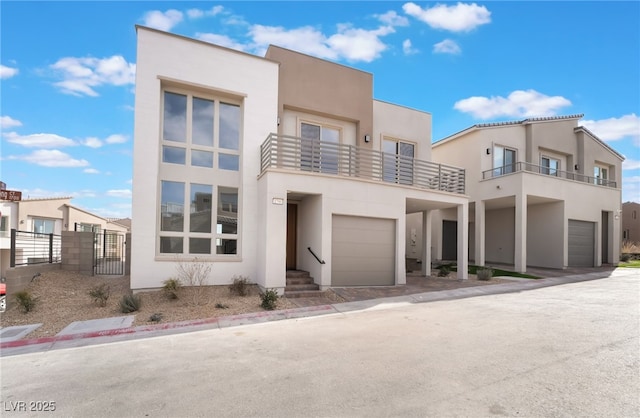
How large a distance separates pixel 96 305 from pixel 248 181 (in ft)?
18.4

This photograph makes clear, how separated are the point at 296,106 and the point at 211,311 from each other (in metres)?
7.96

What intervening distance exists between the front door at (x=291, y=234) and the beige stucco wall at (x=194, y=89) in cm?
165

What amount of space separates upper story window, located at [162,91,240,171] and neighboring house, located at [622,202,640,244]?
44.4 m

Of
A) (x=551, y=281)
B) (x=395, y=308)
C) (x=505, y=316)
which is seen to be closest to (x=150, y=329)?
(x=395, y=308)

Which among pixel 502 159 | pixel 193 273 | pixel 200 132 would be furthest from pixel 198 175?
pixel 502 159

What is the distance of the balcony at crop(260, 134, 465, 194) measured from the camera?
11.0 meters

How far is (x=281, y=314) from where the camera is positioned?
852 centimetres

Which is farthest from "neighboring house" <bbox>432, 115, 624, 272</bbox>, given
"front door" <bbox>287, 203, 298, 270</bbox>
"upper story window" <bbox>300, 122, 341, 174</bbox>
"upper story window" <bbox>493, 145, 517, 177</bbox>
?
"front door" <bbox>287, 203, 298, 270</bbox>

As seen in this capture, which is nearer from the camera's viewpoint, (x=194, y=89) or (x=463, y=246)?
(x=194, y=89)

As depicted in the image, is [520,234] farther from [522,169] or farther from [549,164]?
[549,164]

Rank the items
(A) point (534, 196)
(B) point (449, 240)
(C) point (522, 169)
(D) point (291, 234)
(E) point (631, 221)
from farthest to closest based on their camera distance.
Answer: (E) point (631, 221), (B) point (449, 240), (C) point (522, 169), (A) point (534, 196), (D) point (291, 234)

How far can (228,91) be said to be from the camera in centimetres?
1130

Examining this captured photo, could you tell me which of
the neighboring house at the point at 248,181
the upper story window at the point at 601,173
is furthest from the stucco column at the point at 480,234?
the upper story window at the point at 601,173

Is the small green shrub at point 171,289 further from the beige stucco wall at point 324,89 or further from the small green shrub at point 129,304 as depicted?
the beige stucco wall at point 324,89
